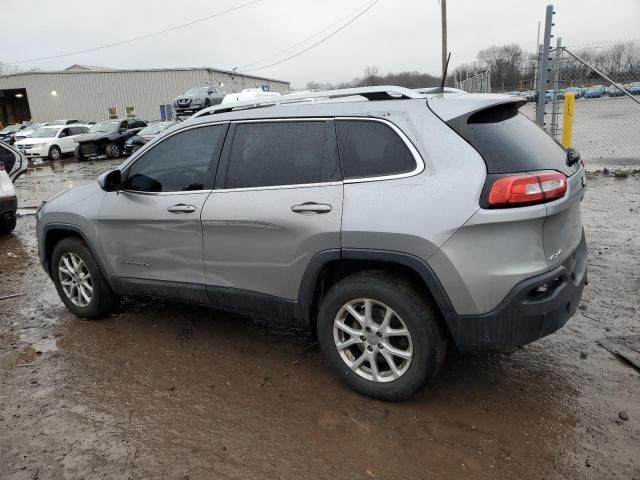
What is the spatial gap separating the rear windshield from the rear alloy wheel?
22.1 meters

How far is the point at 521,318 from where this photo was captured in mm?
2717

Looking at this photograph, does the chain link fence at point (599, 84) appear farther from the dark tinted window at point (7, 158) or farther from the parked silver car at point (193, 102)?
the parked silver car at point (193, 102)

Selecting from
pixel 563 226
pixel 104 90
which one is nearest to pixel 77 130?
pixel 104 90

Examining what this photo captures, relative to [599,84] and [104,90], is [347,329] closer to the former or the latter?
[599,84]

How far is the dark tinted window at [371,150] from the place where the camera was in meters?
2.93

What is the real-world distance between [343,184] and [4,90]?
5702 cm

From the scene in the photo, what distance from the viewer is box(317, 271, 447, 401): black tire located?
288 cm

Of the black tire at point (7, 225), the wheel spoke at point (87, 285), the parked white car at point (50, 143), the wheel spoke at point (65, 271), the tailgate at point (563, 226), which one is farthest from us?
the parked white car at point (50, 143)

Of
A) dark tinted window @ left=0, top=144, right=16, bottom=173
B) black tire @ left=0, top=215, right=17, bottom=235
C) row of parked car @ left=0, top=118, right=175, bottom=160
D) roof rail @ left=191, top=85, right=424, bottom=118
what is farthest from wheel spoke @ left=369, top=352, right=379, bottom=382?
row of parked car @ left=0, top=118, right=175, bottom=160

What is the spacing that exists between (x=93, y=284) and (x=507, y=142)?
3453 millimetres

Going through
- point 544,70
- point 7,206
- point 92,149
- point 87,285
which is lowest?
point 92,149

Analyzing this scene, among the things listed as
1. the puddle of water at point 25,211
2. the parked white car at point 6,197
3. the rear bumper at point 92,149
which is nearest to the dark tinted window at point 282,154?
the parked white car at point 6,197

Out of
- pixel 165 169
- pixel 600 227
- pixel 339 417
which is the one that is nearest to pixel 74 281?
pixel 165 169

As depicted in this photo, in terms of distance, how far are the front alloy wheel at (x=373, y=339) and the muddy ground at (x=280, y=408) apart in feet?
0.73
